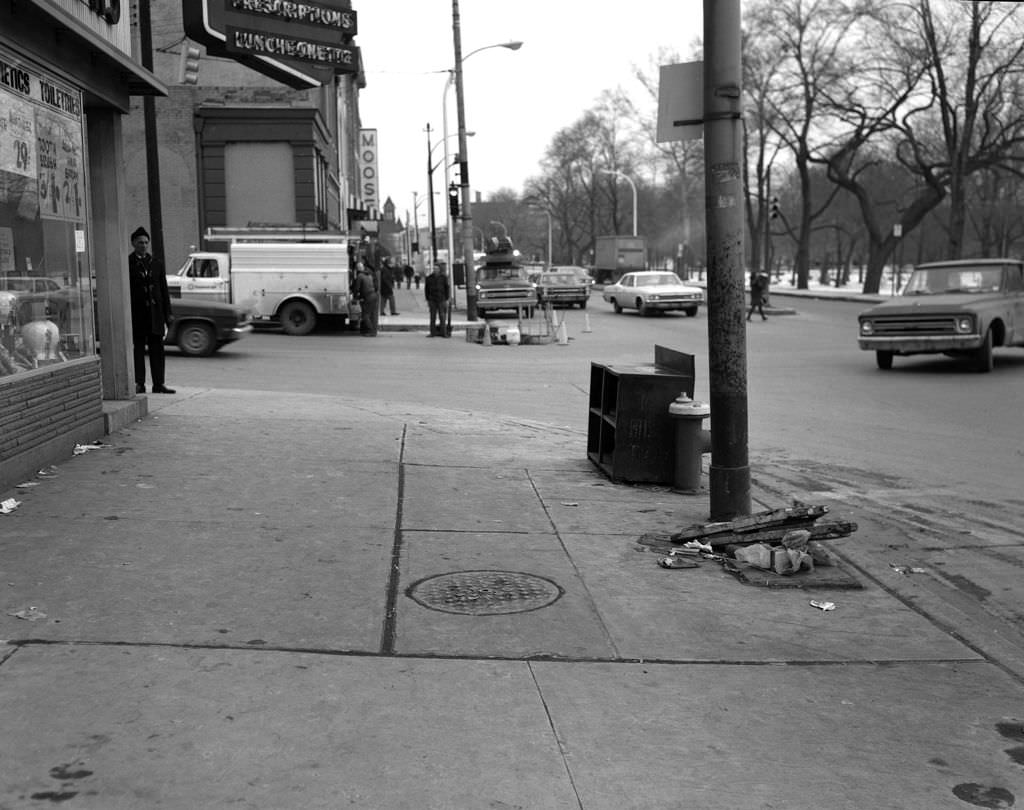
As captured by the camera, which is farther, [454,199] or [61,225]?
[454,199]

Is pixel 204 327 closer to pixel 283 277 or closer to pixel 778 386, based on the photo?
pixel 283 277

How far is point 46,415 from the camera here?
7.83 m

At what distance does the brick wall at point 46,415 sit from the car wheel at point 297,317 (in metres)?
18.1

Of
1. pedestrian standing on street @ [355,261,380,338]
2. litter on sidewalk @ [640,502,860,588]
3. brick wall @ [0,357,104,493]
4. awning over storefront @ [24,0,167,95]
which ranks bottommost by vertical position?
litter on sidewalk @ [640,502,860,588]

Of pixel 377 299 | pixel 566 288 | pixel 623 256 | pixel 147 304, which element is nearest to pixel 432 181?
pixel 623 256

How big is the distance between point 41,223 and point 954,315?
44.3 ft

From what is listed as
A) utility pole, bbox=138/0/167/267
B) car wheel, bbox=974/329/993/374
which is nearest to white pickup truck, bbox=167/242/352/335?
utility pole, bbox=138/0/167/267

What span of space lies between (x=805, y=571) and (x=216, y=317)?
51.5ft

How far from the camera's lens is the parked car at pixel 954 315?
16.8 m

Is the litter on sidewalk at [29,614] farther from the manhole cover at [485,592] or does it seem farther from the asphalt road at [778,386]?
the asphalt road at [778,386]

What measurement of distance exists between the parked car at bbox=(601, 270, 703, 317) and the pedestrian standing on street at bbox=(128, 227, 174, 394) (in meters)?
25.7

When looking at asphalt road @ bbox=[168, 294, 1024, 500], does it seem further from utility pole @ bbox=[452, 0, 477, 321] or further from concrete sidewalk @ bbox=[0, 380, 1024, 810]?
utility pole @ bbox=[452, 0, 477, 321]

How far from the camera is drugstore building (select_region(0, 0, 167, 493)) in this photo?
24.5 feet

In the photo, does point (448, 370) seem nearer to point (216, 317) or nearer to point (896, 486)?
point (216, 317)
